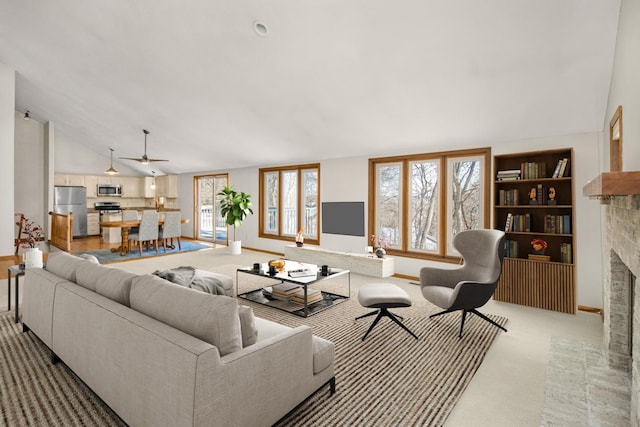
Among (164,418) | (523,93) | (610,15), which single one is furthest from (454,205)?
(164,418)

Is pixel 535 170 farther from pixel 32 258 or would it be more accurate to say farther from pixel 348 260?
pixel 32 258

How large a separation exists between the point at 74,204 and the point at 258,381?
33.6 feet

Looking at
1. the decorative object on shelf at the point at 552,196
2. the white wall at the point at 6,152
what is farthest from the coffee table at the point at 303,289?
the white wall at the point at 6,152

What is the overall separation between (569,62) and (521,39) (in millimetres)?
567

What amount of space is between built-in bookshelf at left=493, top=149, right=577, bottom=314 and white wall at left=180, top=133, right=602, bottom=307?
0.39 ft

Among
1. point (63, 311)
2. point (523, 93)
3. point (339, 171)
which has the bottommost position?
point (63, 311)

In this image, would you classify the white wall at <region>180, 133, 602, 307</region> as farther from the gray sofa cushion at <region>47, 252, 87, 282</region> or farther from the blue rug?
the gray sofa cushion at <region>47, 252, 87, 282</region>

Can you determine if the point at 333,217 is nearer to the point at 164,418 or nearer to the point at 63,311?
the point at 63,311

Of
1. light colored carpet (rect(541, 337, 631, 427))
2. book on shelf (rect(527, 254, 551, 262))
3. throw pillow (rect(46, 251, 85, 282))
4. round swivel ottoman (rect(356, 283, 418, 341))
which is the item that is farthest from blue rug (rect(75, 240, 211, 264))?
light colored carpet (rect(541, 337, 631, 427))

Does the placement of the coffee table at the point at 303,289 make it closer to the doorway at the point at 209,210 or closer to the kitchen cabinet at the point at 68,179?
the doorway at the point at 209,210

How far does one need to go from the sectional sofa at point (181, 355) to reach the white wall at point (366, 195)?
355 cm

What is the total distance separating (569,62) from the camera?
9.71 ft

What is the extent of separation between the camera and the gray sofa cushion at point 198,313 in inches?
60.9

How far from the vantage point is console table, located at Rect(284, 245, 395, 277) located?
532 cm
